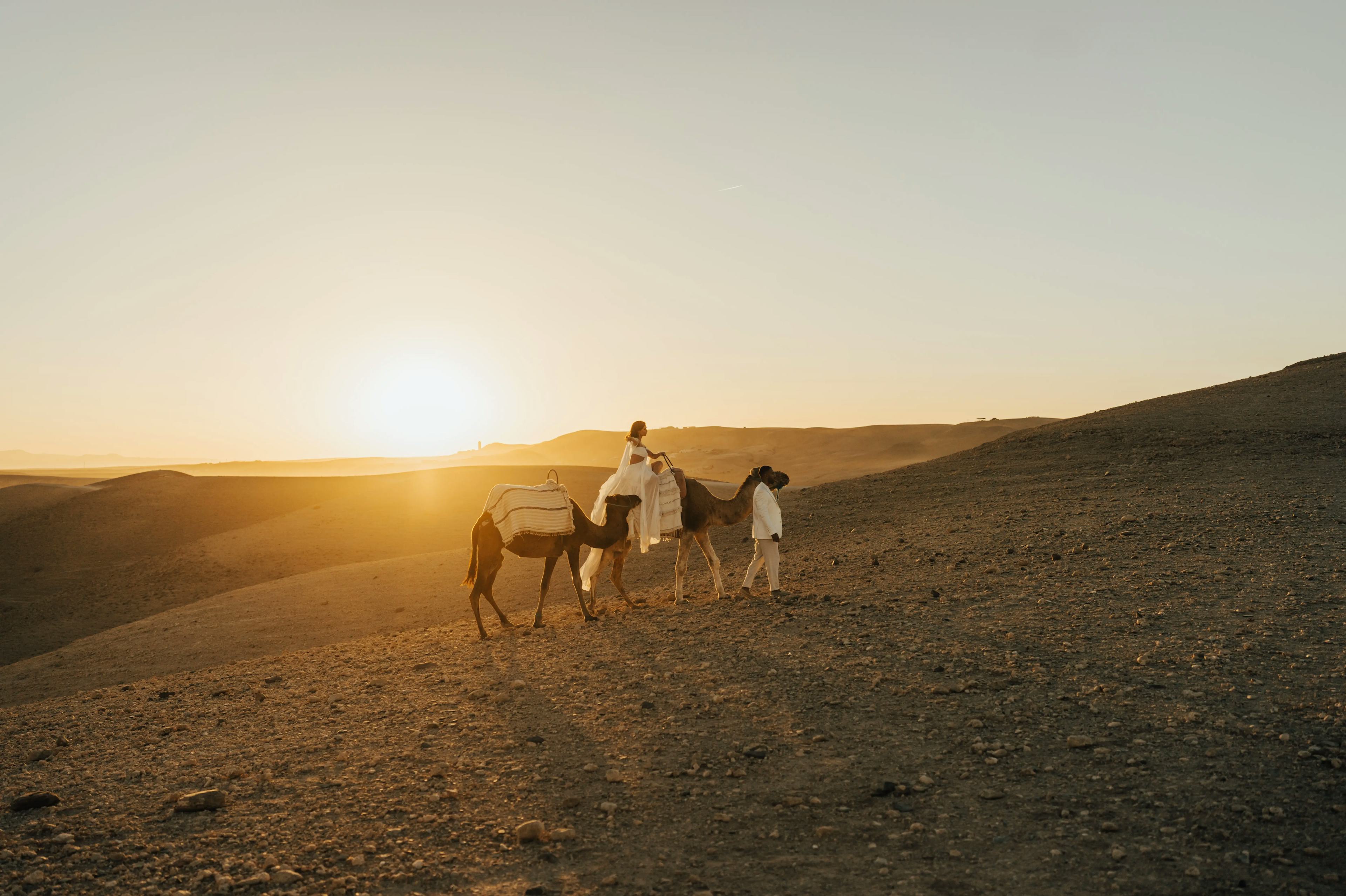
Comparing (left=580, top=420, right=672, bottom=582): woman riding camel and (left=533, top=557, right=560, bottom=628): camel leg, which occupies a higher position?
(left=580, top=420, right=672, bottom=582): woman riding camel

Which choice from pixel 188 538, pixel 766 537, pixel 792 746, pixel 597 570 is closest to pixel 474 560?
pixel 597 570

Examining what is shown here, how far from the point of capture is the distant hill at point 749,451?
190 feet

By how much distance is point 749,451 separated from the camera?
71125mm

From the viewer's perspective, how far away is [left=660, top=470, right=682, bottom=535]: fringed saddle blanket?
12562 millimetres

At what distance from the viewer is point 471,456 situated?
105 metres

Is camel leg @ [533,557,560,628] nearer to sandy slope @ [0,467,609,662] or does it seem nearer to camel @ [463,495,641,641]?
camel @ [463,495,641,641]

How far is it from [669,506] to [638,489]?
0.56 metres

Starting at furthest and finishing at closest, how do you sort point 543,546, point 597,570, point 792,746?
Answer: point 597,570 < point 543,546 < point 792,746

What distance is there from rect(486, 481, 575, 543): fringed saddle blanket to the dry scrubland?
4.55ft

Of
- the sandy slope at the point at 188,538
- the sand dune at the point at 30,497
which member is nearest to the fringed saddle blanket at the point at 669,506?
the sandy slope at the point at 188,538

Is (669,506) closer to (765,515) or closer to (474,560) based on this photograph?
(765,515)

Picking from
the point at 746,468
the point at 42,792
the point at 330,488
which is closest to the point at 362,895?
the point at 42,792

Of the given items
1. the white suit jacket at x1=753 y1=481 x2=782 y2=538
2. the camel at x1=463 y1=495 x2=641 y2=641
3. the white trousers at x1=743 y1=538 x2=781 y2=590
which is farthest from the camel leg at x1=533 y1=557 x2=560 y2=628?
the white suit jacket at x1=753 y1=481 x2=782 y2=538

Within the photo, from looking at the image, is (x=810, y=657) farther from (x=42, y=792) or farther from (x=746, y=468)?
(x=746, y=468)
